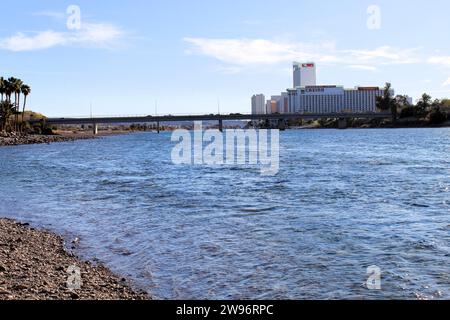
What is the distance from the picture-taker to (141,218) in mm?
26188

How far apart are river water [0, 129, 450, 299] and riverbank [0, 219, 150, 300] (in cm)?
83

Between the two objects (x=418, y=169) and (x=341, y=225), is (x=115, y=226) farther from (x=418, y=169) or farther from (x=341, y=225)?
(x=418, y=169)

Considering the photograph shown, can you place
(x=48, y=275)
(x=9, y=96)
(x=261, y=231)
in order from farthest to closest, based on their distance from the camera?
(x=9, y=96) < (x=261, y=231) < (x=48, y=275)

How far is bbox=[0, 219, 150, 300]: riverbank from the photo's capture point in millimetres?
12617

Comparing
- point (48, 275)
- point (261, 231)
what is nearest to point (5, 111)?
point (261, 231)

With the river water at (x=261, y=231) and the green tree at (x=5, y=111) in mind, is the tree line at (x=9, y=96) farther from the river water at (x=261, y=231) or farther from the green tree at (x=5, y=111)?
the river water at (x=261, y=231)

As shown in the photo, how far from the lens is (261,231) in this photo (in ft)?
71.2

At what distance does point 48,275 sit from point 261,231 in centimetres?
941

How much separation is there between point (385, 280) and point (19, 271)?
976 centimetres

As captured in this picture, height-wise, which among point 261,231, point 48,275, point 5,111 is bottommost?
point 261,231

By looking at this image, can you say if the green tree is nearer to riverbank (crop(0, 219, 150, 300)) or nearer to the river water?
the river water

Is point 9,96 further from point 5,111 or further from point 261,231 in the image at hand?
point 261,231
